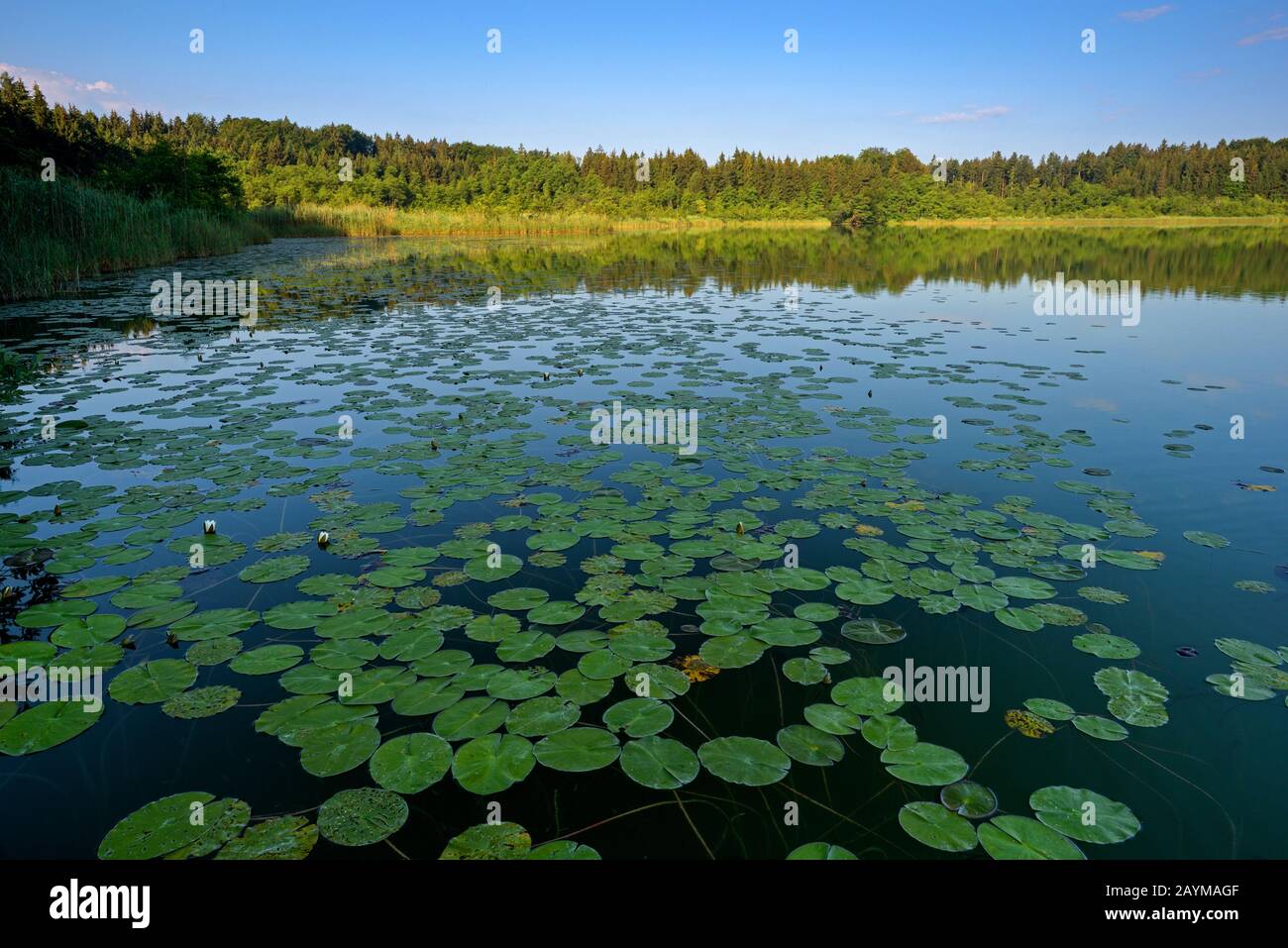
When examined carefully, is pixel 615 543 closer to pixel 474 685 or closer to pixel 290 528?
pixel 474 685

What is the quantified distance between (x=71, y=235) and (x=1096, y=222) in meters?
89.0

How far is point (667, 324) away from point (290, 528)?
9872 mm

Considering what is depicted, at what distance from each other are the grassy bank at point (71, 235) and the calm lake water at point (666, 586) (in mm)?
8028

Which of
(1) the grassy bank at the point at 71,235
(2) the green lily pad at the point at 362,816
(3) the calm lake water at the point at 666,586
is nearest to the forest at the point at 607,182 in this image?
Result: (1) the grassy bank at the point at 71,235

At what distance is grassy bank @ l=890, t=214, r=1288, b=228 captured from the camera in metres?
69.2

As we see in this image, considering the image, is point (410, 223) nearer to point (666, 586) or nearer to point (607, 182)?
point (607, 182)

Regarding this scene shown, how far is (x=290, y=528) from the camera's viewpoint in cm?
468

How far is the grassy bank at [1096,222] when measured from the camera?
69.2 meters

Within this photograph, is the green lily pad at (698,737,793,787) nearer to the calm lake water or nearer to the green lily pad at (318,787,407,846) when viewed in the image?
the calm lake water

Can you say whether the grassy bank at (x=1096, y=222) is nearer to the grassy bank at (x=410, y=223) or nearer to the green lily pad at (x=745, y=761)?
the grassy bank at (x=410, y=223)

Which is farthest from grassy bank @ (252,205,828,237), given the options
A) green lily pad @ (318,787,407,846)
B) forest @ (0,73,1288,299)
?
green lily pad @ (318,787,407,846)

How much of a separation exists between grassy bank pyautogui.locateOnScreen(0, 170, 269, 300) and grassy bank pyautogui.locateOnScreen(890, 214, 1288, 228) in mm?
69722

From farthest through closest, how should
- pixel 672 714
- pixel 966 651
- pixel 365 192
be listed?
pixel 365 192 → pixel 966 651 → pixel 672 714
